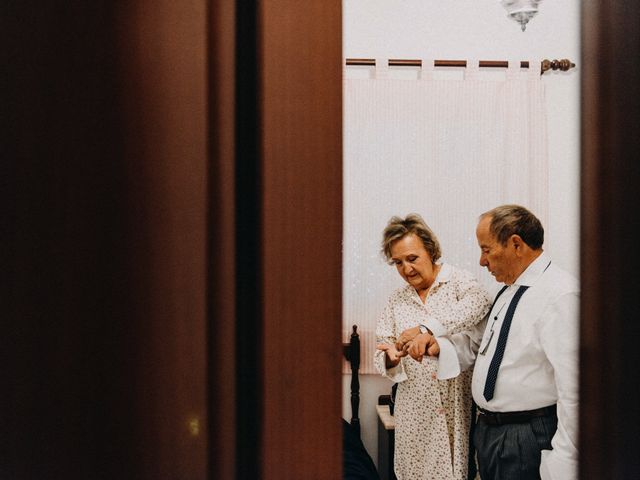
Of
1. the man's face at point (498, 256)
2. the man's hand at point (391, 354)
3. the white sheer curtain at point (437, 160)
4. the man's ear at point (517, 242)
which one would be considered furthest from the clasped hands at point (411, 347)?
the white sheer curtain at point (437, 160)

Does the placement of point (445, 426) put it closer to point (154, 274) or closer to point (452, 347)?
point (452, 347)

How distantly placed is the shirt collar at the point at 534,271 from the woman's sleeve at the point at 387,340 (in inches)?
26.6

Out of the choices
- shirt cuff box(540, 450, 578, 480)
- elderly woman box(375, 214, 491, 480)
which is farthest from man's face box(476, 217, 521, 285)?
shirt cuff box(540, 450, 578, 480)

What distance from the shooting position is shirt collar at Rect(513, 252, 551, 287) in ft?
6.15

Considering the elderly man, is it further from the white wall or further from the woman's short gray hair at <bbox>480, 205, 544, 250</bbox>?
the white wall

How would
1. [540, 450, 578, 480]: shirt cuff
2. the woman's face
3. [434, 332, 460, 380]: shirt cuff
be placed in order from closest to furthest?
[540, 450, 578, 480]: shirt cuff
[434, 332, 460, 380]: shirt cuff
the woman's face

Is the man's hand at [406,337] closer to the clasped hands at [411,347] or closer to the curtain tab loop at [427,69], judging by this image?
the clasped hands at [411,347]

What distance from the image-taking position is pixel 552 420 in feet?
5.83

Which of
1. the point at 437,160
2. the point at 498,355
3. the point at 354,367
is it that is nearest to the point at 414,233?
the point at 437,160

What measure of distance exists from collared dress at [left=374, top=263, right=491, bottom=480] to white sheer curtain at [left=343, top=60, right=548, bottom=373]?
0.51 meters

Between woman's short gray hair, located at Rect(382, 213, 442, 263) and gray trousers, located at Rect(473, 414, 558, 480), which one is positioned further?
woman's short gray hair, located at Rect(382, 213, 442, 263)

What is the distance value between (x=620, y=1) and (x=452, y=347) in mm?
1840

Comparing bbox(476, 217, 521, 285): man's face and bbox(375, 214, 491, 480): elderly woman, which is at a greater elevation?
bbox(476, 217, 521, 285): man's face

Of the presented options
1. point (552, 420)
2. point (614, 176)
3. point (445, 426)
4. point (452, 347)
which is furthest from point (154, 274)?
point (445, 426)
